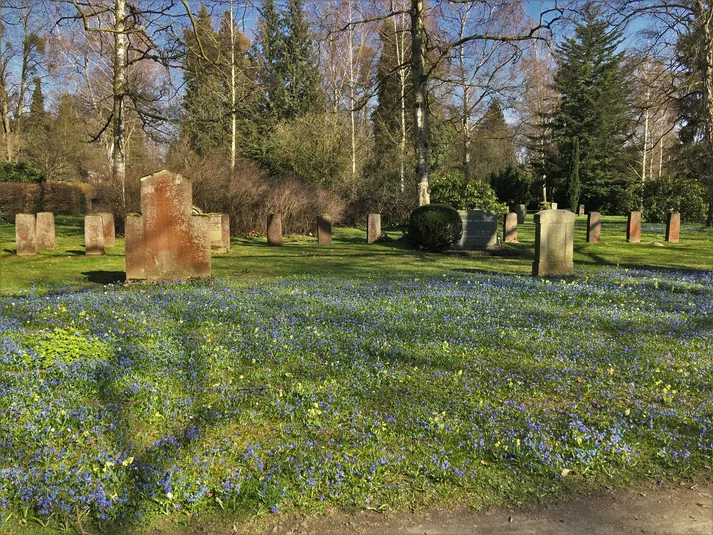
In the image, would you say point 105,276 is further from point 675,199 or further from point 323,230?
point 675,199

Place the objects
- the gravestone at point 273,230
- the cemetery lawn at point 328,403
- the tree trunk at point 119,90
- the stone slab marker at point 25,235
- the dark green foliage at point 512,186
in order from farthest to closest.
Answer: the dark green foliage at point 512,186 < the gravestone at point 273,230 < the tree trunk at point 119,90 < the stone slab marker at point 25,235 < the cemetery lawn at point 328,403

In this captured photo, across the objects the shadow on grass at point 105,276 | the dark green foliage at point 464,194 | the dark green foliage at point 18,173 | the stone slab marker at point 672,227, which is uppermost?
the dark green foliage at point 18,173

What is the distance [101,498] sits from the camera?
279 cm

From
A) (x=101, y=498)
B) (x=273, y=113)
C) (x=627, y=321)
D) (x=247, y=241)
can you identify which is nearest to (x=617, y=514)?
(x=101, y=498)

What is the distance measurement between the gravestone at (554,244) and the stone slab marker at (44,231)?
47.4ft

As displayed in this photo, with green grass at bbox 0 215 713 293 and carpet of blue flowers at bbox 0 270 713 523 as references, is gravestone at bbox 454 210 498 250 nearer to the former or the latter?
green grass at bbox 0 215 713 293

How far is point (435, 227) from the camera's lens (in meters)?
17.5

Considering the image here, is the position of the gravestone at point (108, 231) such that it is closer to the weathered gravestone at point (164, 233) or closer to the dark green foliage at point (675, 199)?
the weathered gravestone at point (164, 233)

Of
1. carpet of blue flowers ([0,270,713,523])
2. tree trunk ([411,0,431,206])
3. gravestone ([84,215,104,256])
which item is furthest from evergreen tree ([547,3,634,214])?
carpet of blue flowers ([0,270,713,523])

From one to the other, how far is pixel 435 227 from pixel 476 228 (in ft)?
7.23

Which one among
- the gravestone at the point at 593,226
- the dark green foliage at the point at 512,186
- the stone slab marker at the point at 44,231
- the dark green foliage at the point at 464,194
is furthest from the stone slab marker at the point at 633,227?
the dark green foliage at the point at 512,186

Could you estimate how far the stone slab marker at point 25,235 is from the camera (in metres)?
14.6

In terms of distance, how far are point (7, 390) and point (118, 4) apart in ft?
63.1

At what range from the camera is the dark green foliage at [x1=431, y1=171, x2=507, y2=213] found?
24031mm
